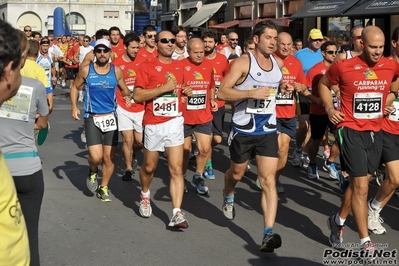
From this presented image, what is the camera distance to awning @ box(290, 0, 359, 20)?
2297cm

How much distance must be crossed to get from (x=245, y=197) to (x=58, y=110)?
475 inches

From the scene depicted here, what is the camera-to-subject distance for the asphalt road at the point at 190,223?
618cm

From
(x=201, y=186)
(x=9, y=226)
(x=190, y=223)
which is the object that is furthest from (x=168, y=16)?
(x=9, y=226)

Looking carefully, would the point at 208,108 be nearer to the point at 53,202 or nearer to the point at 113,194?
the point at 113,194

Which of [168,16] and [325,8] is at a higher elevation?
[168,16]

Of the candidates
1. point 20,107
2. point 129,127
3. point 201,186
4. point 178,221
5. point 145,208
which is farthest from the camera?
point 129,127

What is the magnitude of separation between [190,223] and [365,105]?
85.2 inches

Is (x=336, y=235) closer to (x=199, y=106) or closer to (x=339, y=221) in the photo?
(x=339, y=221)

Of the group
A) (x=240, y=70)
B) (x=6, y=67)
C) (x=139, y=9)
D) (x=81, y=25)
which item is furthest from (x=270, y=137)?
(x=81, y=25)

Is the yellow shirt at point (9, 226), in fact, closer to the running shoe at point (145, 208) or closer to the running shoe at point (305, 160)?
the running shoe at point (145, 208)

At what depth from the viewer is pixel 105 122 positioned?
8.58 m

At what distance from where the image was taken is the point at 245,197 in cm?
870

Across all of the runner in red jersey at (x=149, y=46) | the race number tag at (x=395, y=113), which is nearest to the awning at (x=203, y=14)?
the runner in red jersey at (x=149, y=46)

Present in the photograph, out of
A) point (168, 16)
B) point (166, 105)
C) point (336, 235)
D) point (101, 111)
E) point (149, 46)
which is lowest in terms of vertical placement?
point (336, 235)
